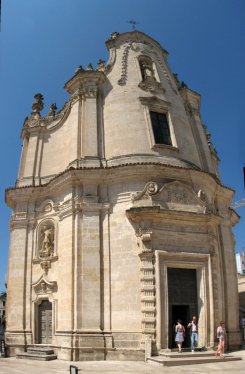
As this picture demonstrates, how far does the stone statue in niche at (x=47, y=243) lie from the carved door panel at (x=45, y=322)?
2453 millimetres

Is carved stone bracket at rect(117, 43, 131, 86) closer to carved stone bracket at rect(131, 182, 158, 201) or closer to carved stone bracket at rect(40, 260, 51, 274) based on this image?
carved stone bracket at rect(131, 182, 158, 201)

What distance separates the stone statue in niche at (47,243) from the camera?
22484mm

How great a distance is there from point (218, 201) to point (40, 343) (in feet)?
41.3

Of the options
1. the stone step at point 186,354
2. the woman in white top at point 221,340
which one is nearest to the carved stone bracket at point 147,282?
the stone step at point 186,354

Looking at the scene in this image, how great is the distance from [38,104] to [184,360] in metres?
17.7

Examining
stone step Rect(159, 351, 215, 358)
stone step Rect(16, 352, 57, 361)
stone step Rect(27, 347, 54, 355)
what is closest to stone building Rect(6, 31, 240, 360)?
stone step Rect(27, 347, 54, 355)

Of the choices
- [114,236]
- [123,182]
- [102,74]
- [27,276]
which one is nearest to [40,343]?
[27,276]

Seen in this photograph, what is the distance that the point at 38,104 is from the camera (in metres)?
27.2

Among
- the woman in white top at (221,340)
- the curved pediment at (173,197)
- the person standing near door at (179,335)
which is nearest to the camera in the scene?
the woman in white top at (221,340)

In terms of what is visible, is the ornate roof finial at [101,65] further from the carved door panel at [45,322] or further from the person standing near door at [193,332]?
the person standing near door at [193,332]

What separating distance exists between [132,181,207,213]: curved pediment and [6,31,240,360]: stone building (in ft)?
0.17

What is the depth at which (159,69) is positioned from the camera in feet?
89.1

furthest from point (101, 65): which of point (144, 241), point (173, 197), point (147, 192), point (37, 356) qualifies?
point (37, 356)

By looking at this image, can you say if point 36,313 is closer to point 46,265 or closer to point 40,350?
point 40,350
